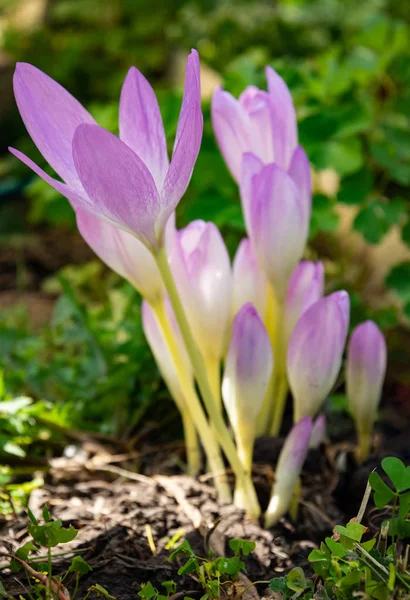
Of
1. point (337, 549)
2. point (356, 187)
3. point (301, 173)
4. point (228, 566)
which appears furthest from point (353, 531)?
point (356, 187)

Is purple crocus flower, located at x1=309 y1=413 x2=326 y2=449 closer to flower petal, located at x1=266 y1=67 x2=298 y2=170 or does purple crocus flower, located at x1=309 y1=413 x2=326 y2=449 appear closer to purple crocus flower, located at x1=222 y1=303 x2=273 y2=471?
purple crocus flower, located at x1=222 y1=303 x2=273 y2=471

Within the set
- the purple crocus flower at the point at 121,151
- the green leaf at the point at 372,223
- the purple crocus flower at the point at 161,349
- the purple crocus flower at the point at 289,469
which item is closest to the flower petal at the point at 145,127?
the purple crocus flower at the point at 121,151

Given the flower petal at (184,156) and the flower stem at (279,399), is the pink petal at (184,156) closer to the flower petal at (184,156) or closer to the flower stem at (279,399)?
the flower petal at (184,156)

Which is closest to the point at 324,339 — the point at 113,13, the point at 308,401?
the point at 308,401

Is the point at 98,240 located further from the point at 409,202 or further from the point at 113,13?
the point at 113,13

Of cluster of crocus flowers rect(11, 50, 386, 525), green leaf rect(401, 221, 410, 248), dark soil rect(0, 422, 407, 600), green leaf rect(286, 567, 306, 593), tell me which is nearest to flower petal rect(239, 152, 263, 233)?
cluster of crocus flowers rect(11, 50, 386, 525)

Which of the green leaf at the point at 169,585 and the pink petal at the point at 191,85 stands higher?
the pink petal at the point at 191,85
